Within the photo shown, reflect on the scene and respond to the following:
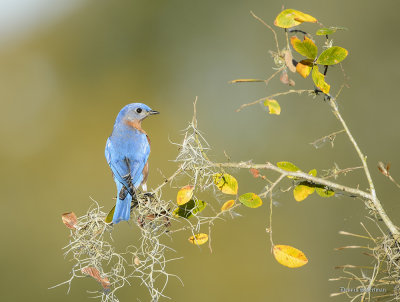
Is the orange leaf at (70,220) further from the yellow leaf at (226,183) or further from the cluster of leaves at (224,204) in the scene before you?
the yellow leaf at (226,183)

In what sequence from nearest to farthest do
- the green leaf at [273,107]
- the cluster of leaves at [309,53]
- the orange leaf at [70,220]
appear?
the cluster of leaves at [309,53] < the green leaf at [273,107] < the orange leaf at [70,220]

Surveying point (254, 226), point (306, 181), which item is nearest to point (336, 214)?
point (254, 226)

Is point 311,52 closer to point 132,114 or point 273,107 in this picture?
point 273,107

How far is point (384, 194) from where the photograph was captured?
907 cm

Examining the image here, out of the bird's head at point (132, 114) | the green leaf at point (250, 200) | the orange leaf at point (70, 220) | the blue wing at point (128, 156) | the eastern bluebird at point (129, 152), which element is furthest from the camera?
the bird's head at point (132, 114)

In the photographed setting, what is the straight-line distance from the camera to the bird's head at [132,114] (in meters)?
5.61

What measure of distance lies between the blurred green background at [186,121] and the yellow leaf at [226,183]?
453cm

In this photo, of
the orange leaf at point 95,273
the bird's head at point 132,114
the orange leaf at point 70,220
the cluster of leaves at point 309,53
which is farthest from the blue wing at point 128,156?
the cluster of leaves at point 309,53

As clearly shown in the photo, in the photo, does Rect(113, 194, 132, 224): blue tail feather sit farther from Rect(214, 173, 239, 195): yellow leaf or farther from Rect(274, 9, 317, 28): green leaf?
Rect(274, 9, 317, 28): green leaf

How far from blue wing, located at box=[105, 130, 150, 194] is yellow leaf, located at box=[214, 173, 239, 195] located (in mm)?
1662

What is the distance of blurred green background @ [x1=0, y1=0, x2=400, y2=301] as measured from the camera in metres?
8.39

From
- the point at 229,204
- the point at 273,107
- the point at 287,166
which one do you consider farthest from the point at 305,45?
the point at 229,204

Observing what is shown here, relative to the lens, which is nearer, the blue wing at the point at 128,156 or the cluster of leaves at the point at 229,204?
the cluster of leaves at the point at 229,204

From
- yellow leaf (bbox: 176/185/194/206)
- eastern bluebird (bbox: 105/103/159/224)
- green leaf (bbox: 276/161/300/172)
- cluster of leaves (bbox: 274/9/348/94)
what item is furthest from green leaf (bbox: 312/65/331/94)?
eastern bluebird (bbox: 105/103/159/224)
